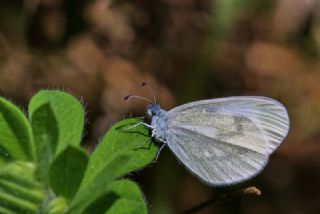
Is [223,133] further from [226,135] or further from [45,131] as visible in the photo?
[45,131]

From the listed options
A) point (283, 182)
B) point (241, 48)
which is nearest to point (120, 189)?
point (283, 182)

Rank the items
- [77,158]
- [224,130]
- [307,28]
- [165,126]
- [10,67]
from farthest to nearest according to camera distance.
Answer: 1. [307,28]
2. [10,67]
3. [224,130]
4. [165,126]
5. [77,158]

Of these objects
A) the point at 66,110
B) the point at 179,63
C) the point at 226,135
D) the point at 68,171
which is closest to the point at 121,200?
the point at 68,171

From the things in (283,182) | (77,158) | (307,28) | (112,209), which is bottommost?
(283,182)

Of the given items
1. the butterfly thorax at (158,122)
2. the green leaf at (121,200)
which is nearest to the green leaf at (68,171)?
the green leaf at (121,200)

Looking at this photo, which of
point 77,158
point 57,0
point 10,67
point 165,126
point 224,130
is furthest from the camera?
point 57,0

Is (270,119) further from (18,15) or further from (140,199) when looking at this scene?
(18,15)

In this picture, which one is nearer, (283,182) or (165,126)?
(165,126)

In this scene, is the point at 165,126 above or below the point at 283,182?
above
